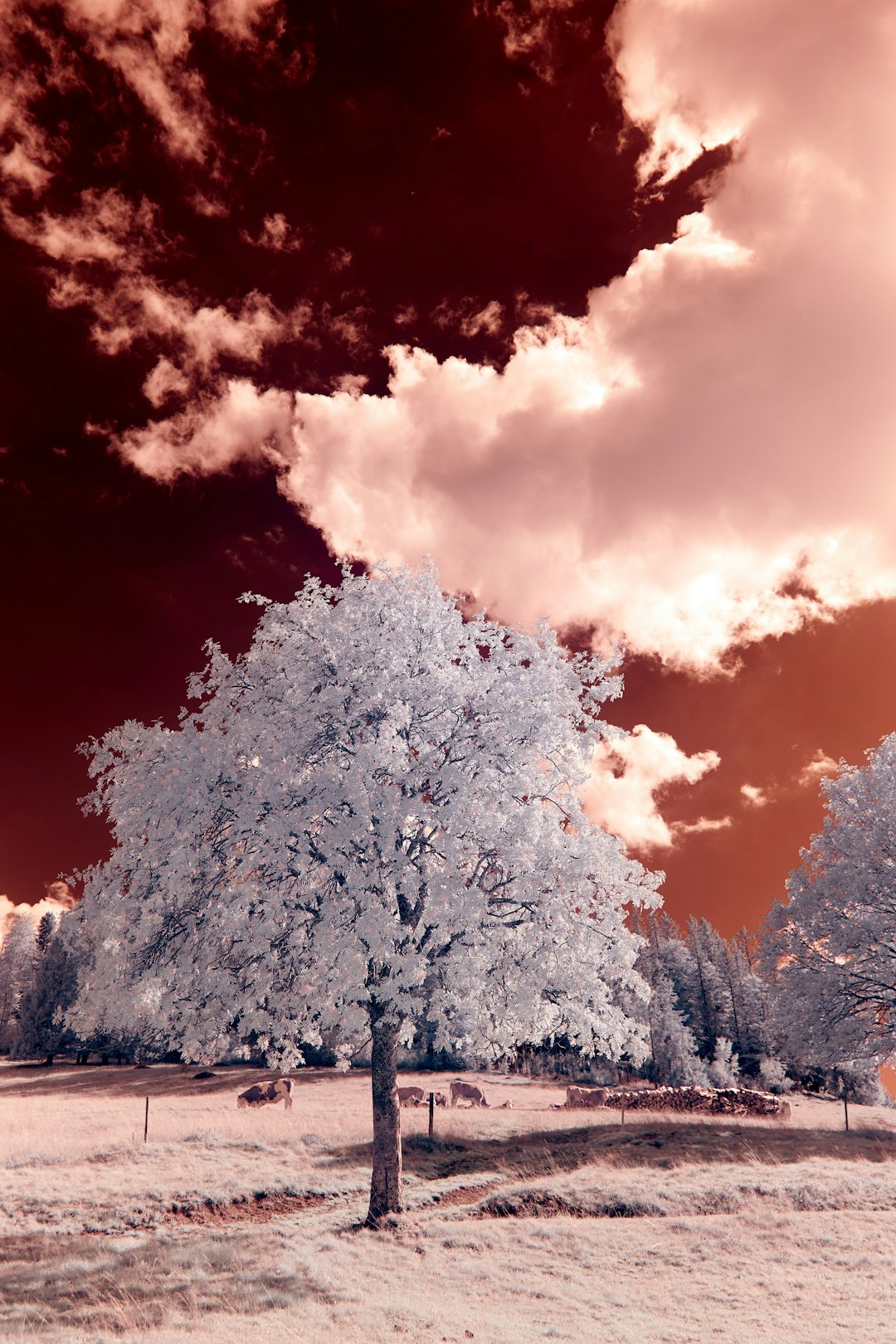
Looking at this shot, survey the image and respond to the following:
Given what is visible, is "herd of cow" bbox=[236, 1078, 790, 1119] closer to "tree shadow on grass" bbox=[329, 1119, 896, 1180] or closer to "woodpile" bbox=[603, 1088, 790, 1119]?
"woodpile" bbox=[603, 1088, 790, 1119]

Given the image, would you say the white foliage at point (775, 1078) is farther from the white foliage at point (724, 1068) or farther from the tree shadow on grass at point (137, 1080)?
the tree shadow on grass at point (137, 1080)

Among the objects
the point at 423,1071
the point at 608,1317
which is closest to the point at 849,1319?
the point at 608,1317

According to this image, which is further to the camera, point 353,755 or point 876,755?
point 876,755

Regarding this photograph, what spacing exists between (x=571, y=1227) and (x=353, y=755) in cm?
1066

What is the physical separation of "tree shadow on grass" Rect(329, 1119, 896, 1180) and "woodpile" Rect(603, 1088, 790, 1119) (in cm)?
559

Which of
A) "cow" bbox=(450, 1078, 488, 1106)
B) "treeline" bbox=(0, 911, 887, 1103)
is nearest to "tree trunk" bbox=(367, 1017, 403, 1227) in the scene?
"cow" bbox=(450, 1078, 488, 1106)

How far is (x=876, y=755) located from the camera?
30.6m

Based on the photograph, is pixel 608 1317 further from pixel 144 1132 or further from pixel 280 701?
pixel 144 1132

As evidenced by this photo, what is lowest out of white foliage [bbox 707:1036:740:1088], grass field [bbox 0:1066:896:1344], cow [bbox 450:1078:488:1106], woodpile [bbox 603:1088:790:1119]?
white foliage [bbox 707:1036:740:1088]

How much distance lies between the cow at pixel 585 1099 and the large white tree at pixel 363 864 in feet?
82.7

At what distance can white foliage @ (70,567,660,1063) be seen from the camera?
1314 cm

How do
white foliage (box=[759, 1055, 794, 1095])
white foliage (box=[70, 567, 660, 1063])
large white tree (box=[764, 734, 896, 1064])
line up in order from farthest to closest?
1. white foliage (box=[759, 1055, 794, 1095])
2. large white tree (box=[764, 734, 896, 1064])
3. white foliage (box=[70, 567, 660, 1063])

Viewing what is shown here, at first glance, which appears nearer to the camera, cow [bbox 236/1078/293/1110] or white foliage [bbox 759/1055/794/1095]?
cow [bbox 236/1078/293/1110]

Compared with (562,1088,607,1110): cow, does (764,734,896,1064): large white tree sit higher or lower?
higher
